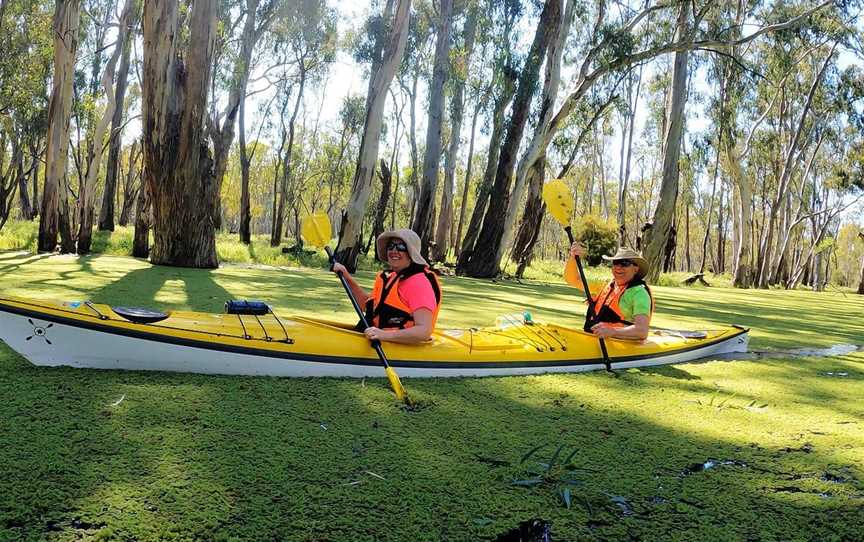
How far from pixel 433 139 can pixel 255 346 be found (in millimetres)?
11018

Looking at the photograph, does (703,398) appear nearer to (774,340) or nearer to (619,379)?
(619,379)

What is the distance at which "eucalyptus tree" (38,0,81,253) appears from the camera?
8305mm

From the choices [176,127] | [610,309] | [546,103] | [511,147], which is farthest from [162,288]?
[546,103]

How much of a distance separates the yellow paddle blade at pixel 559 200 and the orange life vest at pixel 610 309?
93 cm

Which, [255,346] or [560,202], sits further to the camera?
[560,202]

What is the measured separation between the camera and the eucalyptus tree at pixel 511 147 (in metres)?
10.7

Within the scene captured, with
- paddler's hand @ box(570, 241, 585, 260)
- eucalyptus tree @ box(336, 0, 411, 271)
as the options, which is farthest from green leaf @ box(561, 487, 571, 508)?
eucalyptus tree @ box(336, 0, 411, 271)

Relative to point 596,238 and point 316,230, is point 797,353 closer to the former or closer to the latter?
point 316,230

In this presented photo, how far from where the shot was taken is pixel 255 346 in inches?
106

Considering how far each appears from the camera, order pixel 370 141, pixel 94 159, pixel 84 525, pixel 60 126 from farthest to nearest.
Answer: pixel 94 159 → pixel 370 141 → pixel 60 126 → pixel 84 525

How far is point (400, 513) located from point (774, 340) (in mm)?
4750

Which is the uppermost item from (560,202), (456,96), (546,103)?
(456,96)

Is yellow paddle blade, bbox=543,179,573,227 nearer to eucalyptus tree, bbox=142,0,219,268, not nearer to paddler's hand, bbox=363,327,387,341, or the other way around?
paddler's hand, bbox=363,327,387,341

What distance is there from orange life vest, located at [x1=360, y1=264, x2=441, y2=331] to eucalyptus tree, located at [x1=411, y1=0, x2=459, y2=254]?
8.91 m
